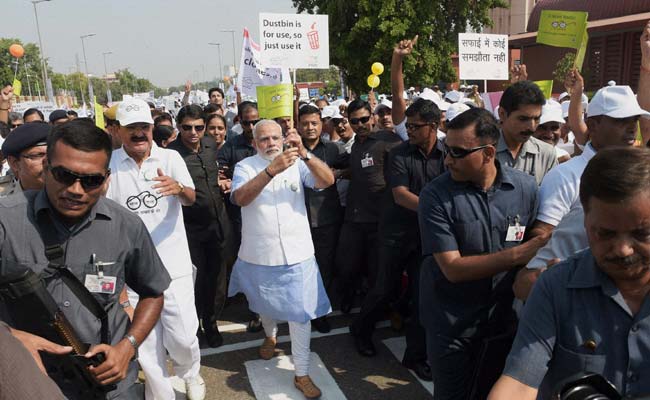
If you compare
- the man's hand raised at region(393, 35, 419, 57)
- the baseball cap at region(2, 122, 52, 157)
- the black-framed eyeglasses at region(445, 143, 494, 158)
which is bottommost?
the black-framed eyeglasses at region(445, 143, 494, 158)

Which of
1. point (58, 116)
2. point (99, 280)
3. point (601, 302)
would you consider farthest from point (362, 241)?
point (58, 116)

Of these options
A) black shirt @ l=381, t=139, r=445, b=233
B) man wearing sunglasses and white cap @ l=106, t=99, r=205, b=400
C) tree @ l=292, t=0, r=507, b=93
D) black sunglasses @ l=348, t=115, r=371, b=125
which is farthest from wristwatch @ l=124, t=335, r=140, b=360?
tree @ l=292, t=0, r=507, b=93

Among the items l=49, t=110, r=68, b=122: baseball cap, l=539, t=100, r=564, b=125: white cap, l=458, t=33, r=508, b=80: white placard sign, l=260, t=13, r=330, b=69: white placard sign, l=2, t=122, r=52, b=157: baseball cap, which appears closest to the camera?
l=2, t=122, r=52, b=157: baseball cap

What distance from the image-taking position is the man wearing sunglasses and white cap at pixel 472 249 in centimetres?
252

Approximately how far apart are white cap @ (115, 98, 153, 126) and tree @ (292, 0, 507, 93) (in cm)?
2027

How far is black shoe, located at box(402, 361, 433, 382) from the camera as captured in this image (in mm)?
3906

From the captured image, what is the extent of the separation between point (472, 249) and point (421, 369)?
1.72 meters

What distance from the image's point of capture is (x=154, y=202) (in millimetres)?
3527

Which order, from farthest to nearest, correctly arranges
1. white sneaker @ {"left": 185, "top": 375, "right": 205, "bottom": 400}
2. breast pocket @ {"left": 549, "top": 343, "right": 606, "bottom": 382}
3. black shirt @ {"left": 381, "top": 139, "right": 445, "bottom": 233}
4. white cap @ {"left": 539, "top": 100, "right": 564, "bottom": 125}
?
white cap @ {"left": 539, "top": 100, "right": 564, "bottom": 125}
black shirt @ {"left": 381, "top": 139, "right": 445, "bottom": 233}
white sneaker @ {"left": 185, "top": 375, "right": 205, "bottom": 400}
breast pocket @ {"left": 549, "top": 343, "right": 606, "bottom": 382}

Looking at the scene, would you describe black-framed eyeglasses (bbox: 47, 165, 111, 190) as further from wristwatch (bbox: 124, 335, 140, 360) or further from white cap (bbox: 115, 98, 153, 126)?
white cap (bbox: 115, 98, 153, 126)

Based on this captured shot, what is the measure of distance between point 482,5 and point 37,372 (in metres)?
27.8

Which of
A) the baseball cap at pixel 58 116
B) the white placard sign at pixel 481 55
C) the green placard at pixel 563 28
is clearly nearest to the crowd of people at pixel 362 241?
the green placard at pixel 563 28

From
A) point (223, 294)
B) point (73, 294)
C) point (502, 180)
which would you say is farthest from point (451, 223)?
point (223, 294)

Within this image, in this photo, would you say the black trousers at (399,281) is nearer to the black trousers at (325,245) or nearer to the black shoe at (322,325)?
the black shoe at (322,325)
